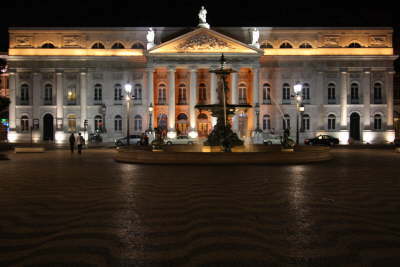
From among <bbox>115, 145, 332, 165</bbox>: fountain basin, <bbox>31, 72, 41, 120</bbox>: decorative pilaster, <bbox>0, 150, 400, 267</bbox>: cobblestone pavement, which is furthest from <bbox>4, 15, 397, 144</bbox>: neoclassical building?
<bbox>0, 150, 400, 267</bbox>: cobblestone pavement

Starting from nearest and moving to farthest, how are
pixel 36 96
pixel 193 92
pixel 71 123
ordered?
pixel 193 92 → pixel 36 96 → pixel 71 123

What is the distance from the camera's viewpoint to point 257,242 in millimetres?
6816

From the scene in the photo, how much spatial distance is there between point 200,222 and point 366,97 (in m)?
55.9

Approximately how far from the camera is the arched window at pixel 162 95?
2335 inches

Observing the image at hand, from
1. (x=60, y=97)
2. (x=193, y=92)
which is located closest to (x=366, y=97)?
(x=193, y=92)

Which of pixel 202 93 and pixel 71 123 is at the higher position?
pixel 202 93

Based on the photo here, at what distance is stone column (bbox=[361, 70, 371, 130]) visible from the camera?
58.5 m

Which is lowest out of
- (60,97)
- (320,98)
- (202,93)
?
(320,98)

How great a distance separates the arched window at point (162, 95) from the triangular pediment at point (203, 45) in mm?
6204

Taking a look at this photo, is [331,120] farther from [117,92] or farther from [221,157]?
[221,157]

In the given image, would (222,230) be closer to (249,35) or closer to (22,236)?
(22,236)

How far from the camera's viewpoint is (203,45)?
55.6 meters

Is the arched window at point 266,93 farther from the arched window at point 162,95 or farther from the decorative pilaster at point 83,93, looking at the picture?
the decorative pilaster at point 83,93

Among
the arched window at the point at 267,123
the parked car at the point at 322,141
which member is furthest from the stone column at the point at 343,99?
the parked car at the point at 322,141
